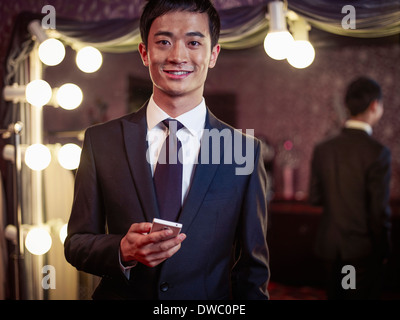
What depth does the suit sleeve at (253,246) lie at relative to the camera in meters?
1.23

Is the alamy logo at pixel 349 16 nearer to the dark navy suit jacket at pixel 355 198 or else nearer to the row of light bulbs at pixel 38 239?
the dark navy suit jacket at pixel 355 198

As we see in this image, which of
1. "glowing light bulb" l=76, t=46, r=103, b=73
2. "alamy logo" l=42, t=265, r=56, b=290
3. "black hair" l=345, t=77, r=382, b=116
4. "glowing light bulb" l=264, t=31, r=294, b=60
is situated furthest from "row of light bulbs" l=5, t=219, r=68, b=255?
"black hair" l=345, t=77, r=382, b=116

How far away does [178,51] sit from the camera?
125 centimetres

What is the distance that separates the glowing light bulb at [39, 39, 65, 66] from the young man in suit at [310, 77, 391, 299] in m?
1.47

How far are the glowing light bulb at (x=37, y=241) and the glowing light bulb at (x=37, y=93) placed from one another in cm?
60

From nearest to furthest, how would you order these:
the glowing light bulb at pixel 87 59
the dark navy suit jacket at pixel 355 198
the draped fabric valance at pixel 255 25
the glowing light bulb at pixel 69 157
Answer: the draped fabric valance at pixel 255 25 < the glowing light bulb at pixel 87 59 < the glowing light bulb at pixel 69 157 < the dark navy suit jacket at pixel 355 198

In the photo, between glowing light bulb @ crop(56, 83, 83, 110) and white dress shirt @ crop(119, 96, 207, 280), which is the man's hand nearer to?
white dress shirt @ crop(119, 96, 207, 280)

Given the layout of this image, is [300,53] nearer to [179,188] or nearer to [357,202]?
[357,202]

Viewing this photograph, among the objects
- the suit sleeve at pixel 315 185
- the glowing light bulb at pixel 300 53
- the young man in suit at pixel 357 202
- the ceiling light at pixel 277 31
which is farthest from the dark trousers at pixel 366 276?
the ceiling light at pixel 277 31

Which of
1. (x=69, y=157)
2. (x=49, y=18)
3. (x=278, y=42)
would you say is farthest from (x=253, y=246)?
(x=49, y=18)

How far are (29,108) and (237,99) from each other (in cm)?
251

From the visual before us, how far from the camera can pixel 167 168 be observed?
4.08 ft
